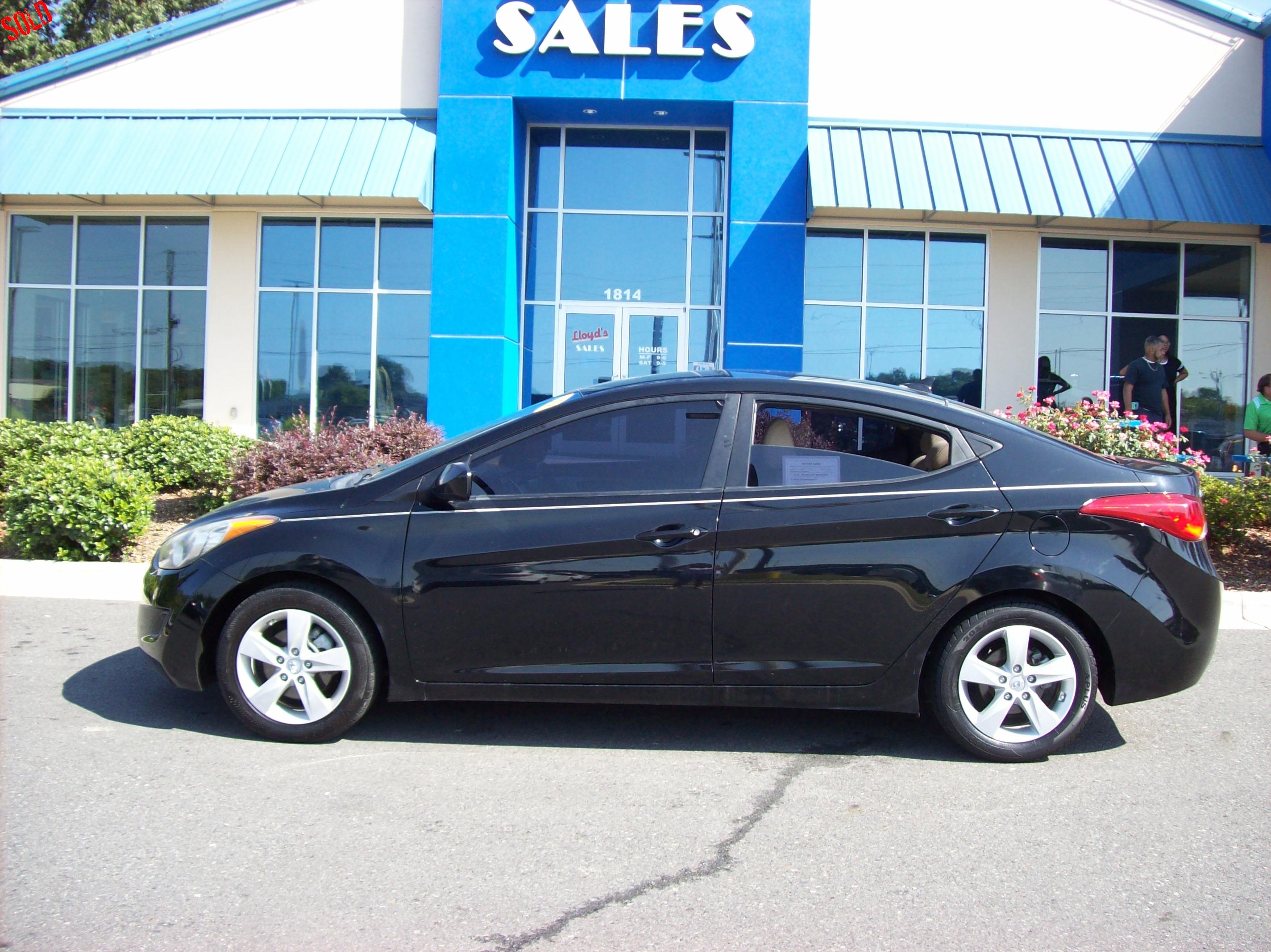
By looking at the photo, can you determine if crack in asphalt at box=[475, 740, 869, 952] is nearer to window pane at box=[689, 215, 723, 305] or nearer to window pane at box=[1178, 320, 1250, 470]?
window pane at box=[689, 215, 723, 305]

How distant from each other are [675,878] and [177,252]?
13.7 m

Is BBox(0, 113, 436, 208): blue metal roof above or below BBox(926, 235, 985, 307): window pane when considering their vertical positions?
above

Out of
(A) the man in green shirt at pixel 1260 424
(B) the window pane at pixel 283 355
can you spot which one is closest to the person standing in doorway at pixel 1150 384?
(A) the man in green shirt at pixel 1260 424

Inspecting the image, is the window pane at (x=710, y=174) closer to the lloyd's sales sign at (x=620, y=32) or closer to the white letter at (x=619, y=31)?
the lloyd's sales sign at (x=620, y=32)

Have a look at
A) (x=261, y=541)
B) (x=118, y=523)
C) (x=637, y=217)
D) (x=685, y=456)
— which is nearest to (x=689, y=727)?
(x=685, y=456)

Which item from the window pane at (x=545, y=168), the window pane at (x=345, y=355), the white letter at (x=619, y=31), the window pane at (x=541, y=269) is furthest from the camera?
the window pane at (x=541, y=269)

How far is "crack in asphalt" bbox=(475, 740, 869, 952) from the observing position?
8.70 feet

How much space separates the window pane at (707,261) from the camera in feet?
45.6

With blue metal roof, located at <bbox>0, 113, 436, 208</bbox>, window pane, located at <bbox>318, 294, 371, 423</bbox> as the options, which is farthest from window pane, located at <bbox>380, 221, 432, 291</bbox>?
blue metal roof, located at <bbox>0, 113, 436, 208</bbox>

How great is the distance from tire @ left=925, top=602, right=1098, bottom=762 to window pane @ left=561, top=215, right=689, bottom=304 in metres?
10.5

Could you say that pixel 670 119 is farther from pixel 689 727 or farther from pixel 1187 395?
pixel 689 727

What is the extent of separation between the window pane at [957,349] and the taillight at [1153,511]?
9.88m

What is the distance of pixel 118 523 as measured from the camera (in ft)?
26.1

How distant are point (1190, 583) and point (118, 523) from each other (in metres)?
7.66
